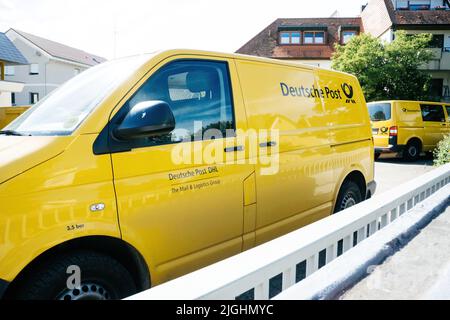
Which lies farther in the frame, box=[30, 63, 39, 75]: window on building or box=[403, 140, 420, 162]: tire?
box=[30, 63, 39, 75]: window on building

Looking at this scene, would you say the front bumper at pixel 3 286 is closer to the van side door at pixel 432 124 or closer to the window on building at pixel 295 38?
the van side door at pixel 432 124

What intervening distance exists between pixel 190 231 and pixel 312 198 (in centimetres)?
169

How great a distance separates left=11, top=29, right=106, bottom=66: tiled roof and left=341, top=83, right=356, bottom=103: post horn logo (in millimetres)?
38168

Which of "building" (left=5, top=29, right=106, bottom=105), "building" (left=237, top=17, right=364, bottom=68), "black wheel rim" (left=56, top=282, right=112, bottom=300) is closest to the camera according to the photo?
"black wheel rim" (left=56, top=282, right=112, bottom=300)

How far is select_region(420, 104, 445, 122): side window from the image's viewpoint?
42.6ft

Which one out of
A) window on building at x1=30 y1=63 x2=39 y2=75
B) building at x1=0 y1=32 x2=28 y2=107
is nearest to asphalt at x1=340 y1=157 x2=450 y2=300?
building at x1=0 y1=32 x2=28 y2=107

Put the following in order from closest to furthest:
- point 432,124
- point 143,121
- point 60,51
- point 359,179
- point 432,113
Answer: point 143,121, point 359,179, point 432,124, point 432,113, point 60,51

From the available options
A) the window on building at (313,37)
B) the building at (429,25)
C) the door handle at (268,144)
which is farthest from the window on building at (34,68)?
the door handle at (268,144)

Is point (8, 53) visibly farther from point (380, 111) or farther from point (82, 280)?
point (82, 280)

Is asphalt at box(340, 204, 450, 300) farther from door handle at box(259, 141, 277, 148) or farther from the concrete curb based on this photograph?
door handle at box(259, 141, 277, 148)

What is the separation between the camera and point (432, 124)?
13141 mm

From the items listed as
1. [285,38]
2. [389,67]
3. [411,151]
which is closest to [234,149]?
[411,151]

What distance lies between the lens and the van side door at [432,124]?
12945 millimetres

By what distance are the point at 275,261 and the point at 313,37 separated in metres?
36.3
